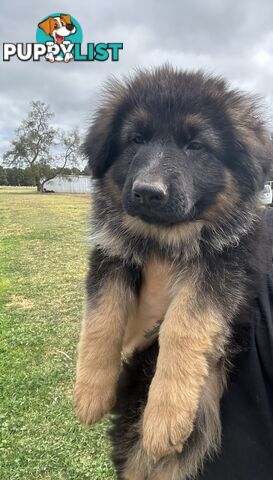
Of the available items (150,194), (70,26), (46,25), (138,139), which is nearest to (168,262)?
(150,194)

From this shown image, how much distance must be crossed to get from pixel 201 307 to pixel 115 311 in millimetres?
414

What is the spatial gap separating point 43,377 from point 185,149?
2.91 m

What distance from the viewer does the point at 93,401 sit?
1962 mm

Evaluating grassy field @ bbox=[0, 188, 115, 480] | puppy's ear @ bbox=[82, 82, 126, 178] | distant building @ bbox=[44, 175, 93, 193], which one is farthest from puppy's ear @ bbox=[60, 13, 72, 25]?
distant building @ bbox=[44, 175, 93, 193]

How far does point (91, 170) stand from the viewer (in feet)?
7.50

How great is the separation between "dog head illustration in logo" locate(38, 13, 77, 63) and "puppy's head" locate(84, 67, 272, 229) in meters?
7.28

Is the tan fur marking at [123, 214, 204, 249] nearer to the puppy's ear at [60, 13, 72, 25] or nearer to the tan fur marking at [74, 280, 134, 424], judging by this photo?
the tan fur marking at [74, 280, 134, 424]

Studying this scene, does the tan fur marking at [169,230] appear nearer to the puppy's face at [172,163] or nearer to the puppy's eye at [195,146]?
the puppy's face at [172,163]

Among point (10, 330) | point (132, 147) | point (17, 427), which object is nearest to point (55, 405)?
point (17, 427)

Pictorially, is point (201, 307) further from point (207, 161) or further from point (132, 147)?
point (132, 147)

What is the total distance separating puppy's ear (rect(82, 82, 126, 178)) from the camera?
224 centimetres

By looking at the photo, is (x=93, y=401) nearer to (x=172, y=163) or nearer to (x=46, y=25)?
(x=172, y=163)

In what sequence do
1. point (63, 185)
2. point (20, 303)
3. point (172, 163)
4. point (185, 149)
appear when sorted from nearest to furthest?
point (172, 163) → point (185, 149) → point (20, 303) → point (63, 185)

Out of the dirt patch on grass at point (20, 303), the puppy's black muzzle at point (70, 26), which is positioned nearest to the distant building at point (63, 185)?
the puppy's black muzzle at point (70, 26)
